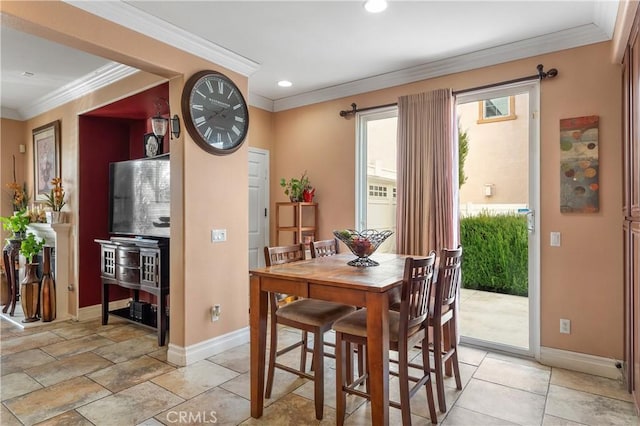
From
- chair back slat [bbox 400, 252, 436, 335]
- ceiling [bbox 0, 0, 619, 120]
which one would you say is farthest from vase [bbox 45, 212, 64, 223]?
chair back slat [bbox 400, 252, 436, 335]

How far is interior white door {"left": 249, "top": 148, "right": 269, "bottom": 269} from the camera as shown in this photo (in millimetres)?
4730

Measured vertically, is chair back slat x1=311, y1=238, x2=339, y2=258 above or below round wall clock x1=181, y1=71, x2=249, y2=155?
below

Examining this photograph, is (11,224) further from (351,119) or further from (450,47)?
(450,47)

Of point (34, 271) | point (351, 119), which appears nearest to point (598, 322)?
point (351, 119)

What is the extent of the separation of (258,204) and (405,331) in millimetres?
3158

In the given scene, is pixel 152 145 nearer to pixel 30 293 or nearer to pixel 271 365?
pixel 30 293

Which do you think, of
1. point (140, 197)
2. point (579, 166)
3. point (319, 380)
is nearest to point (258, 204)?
point (140, 197)

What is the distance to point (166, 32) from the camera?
2926 mm

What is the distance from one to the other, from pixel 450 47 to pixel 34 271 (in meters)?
5.14

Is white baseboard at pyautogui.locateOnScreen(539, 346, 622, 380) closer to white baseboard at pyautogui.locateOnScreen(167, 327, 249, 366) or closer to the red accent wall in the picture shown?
white baseboard at pyautogui.locateOnScreen(167, 327, 249, 366)

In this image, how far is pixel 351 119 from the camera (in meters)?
4.29

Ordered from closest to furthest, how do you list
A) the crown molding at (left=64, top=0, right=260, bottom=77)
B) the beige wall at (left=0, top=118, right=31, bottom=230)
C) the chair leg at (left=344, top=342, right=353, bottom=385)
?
the chair leg at (left=344, top=342, right=353, bottom=385), the crown molding at (left=64, top=0, right=260, bottom=77), the beige wall at (left=0, top=118, right=31, bottom=230)

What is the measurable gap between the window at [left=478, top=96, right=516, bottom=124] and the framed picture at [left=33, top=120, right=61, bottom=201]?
16.5 feet

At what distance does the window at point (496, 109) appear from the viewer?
343cm
